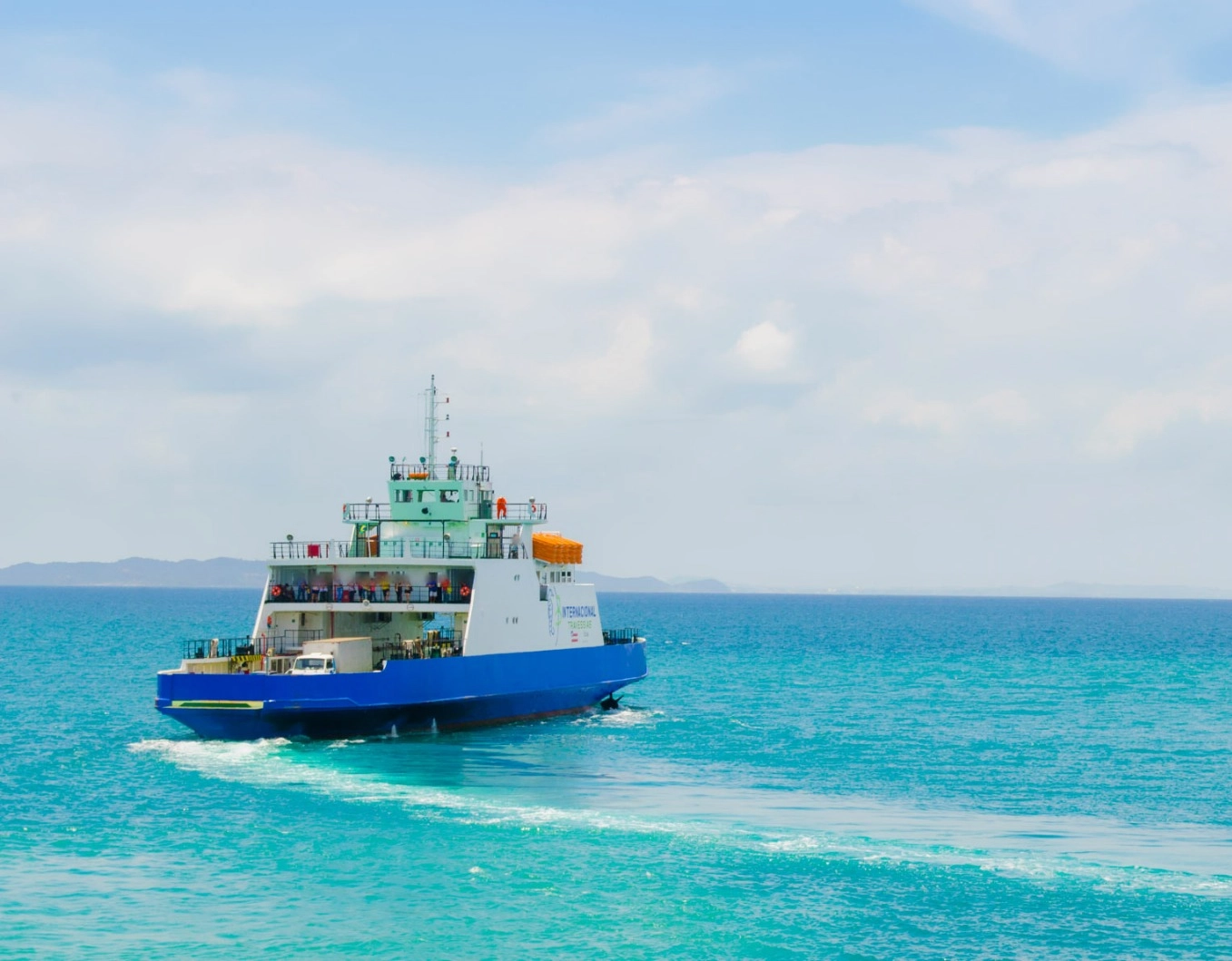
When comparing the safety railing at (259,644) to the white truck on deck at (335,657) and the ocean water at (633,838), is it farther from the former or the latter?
the ocean water at (633,838)

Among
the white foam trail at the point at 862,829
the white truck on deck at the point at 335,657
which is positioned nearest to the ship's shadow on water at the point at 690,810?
the white foam trail at the point at 862,829

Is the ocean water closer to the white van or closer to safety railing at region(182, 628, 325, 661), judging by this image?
the white van

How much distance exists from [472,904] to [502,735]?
21271mm

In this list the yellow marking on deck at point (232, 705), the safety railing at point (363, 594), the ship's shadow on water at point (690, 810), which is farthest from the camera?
the safety railing at point (363, 594)

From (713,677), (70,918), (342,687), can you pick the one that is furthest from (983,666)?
(70,918)

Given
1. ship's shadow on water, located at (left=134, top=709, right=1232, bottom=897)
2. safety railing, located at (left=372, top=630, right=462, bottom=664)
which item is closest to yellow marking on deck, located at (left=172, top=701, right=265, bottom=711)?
ship's shadow on water, located at (left=134, top=709, right=1232, bottom=897)

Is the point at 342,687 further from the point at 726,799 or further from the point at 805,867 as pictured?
the point at 805,867

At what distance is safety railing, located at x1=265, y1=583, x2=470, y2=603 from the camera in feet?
151

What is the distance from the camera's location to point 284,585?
46.7 m

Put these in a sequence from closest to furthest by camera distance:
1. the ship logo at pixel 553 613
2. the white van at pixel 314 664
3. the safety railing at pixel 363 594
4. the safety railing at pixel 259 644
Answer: the white van at pixel 314 664
the safety railing at pixel 259 644
the safety railing at pixel 363 594
the ship logo at pixel 553 613

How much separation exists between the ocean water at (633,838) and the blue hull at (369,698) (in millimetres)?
860

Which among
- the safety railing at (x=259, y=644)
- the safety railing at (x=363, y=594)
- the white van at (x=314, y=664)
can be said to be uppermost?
the safety railing at (x=363, y=594)

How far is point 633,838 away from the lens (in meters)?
29.4

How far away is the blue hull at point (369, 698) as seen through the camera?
3969cm
